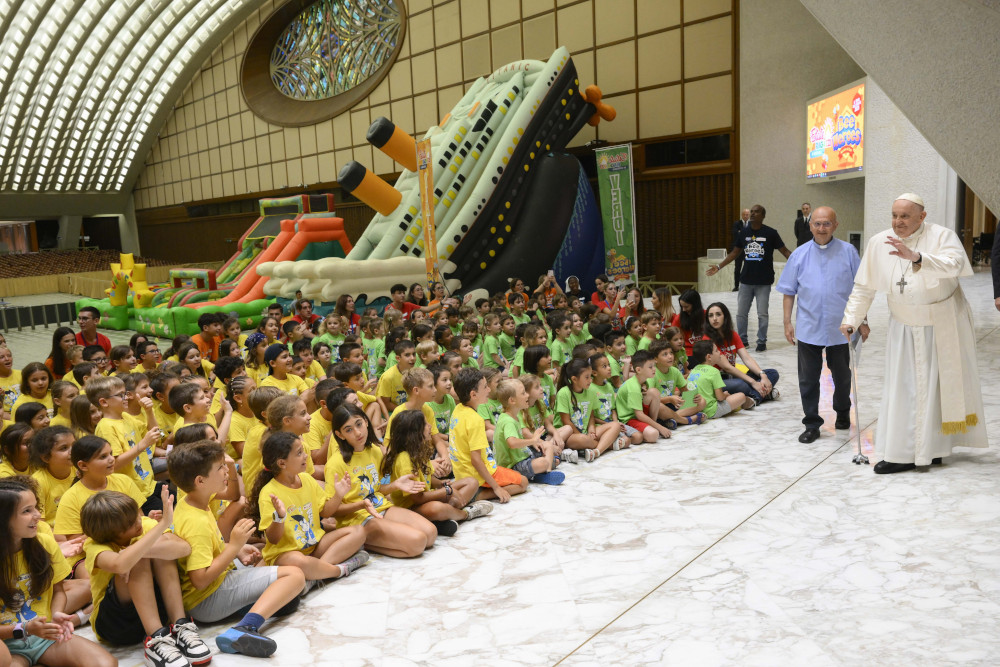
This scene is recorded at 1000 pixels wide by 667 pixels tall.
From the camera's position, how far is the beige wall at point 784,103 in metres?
15.2

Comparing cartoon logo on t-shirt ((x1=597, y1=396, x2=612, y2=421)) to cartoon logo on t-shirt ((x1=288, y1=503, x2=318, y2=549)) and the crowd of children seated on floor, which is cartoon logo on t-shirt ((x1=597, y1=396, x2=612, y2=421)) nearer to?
the crowd of children seated on floor

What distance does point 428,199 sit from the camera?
438 inches

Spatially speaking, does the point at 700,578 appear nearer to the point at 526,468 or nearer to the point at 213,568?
the point at 526,468

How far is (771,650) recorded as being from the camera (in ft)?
9.84

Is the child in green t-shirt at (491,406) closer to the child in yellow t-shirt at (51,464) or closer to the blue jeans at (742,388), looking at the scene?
the blue jeans at (742,388)

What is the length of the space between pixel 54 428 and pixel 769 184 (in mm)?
15139

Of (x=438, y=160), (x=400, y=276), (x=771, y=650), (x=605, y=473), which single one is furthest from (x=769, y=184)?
(x=771, y=650)

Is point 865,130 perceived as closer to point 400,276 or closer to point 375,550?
point 400,276

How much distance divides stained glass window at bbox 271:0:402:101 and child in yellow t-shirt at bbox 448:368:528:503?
20.1m

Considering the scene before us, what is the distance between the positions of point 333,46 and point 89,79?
12.4 metres

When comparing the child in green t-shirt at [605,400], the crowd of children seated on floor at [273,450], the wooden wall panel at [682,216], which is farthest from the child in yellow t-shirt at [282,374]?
the wooden wall panel at [682,216]

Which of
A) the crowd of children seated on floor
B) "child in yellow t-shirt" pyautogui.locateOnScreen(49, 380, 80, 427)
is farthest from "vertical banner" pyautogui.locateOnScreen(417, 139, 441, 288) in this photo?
"child in yellow t-shirt" pyautogui.locateOnScreen(49, 380, 80, 427)

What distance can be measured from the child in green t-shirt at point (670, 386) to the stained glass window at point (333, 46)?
1899cm

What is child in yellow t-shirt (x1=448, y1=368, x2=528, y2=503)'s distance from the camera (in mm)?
4891
